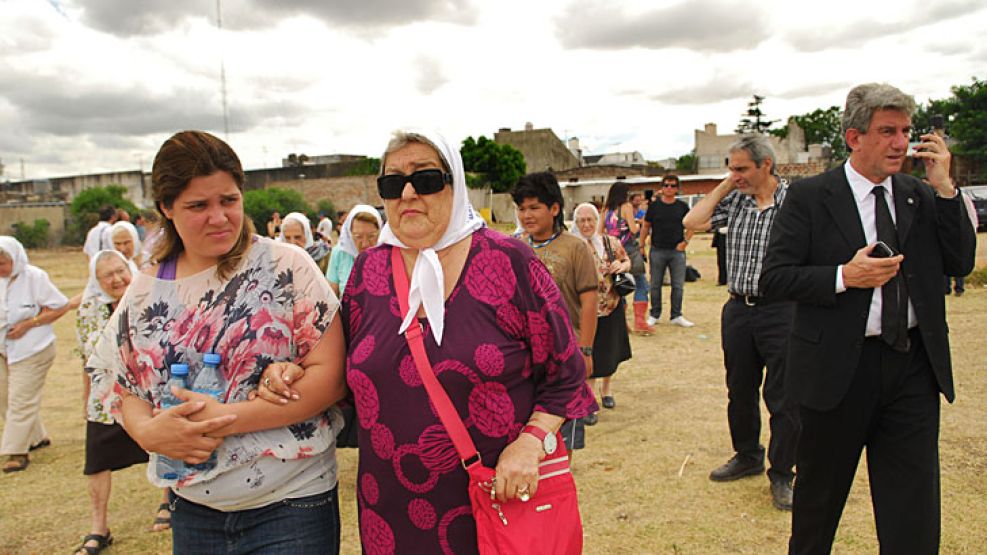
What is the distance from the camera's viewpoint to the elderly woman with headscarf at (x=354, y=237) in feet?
18.0

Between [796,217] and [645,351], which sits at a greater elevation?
[796,217]

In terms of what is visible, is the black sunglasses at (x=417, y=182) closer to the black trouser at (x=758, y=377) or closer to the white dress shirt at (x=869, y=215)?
the white dress shirt at (x=869, y=215)

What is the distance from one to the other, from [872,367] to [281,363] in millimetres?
2332

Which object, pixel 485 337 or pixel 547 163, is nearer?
pixel 485 337

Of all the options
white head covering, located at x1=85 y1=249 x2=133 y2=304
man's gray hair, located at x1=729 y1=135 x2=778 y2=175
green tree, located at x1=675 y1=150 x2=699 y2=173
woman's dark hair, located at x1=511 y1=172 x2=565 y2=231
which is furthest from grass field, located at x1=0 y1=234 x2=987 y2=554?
green tree, located at x1=675 y1=150 x2=699 y2=173

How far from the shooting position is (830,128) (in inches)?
2562

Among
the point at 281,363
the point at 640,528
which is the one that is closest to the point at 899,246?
the point at 640,528

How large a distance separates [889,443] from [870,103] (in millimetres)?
1403

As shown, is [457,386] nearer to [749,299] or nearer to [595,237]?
[749,299]

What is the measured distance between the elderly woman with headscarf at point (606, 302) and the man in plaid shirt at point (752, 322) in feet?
3.49

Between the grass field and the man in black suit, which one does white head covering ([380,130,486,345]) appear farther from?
the grass field

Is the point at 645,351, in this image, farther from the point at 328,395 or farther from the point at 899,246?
the point at 328,395

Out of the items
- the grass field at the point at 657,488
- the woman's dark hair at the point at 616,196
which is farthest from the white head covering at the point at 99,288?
the woman's dark hair at the point at 616,196

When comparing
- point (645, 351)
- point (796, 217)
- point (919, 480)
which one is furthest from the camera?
point (645, 351)
